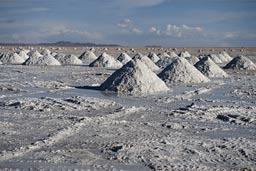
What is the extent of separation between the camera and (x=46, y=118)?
7.99m

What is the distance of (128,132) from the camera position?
6871mm

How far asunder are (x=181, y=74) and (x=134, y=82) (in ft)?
10.2

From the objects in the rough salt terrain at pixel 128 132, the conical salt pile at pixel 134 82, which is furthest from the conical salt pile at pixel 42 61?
the rough salt terrain at pixel 128 132

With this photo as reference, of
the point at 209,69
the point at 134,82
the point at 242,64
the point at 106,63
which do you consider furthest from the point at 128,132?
the point at 106,63

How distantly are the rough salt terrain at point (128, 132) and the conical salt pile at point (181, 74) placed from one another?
2924 mm

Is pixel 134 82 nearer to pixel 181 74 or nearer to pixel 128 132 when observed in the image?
pixel 181 74

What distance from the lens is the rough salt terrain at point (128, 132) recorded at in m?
5.21

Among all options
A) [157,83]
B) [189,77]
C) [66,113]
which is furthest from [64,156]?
[189,77]

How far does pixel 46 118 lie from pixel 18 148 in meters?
2.24

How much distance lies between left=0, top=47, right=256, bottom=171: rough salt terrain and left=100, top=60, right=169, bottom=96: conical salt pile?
23.6 inches

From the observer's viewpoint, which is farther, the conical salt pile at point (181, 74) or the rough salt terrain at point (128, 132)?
the conical salt pile at point (181, 74)

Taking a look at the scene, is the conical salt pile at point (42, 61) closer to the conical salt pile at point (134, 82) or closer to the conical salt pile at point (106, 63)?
the conical salt pile at point (106, 63)

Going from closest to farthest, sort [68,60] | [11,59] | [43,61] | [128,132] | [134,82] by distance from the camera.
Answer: [128,132]
[134,82]
[43,61]
[68,60]
[11,59]

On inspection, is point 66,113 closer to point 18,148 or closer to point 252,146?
point 18,148
